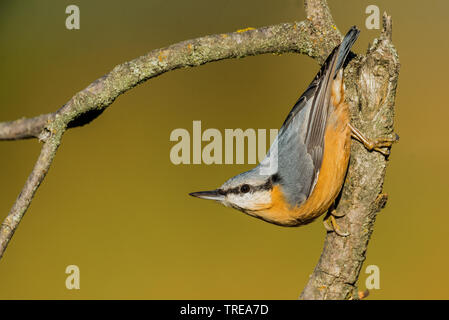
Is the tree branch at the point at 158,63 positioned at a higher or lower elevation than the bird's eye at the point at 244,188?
higher

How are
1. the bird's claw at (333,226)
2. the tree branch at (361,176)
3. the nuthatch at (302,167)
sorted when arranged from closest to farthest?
the tree branch at (361,176) < the bird's claw at (333,226) < the nuthatch at (302,167)

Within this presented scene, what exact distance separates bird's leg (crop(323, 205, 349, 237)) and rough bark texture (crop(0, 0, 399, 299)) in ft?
0.07

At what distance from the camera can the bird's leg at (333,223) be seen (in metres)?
2.19

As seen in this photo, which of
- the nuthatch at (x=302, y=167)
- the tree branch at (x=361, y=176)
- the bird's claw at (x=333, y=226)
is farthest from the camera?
the nuthatch at (x=302, y=167)

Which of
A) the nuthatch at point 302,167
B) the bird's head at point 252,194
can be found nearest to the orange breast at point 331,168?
the nuthatch at point 302,167

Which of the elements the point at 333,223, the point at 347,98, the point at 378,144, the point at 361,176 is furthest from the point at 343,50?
the point at 333,223

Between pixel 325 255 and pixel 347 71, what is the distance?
0.86m

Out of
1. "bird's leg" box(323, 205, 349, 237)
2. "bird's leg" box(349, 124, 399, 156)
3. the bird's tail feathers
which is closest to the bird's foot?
"bird's leg" box(323, 205, 349, 237)

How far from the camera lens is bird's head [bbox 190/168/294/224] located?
2.39 metres

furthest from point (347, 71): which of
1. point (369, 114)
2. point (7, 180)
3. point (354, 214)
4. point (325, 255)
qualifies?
point (7, 180)

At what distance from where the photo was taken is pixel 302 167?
2424mm

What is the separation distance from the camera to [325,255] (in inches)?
87.9

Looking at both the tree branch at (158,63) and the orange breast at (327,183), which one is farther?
the orange breast at (327,183)

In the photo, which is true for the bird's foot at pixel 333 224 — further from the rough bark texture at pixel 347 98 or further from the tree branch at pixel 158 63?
the tree branch at pixel 158 63
